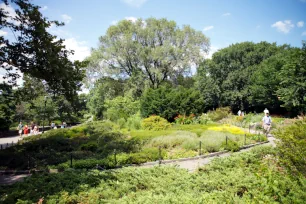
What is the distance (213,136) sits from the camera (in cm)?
1487

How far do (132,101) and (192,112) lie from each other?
9.59 m

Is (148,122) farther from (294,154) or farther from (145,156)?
(294,154)

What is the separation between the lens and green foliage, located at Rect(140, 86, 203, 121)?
28031mm

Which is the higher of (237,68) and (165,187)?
(237,68)

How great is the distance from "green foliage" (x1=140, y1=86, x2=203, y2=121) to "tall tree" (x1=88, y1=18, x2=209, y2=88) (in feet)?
16.3

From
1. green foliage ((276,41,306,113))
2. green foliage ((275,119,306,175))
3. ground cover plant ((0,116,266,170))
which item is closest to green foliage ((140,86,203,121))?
green foliage ((276,41,306,113))

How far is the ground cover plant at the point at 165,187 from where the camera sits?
4.62 metres

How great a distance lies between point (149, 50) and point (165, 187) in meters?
28.6

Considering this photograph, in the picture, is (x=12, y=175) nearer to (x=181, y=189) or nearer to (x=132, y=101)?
(x=181, y=189)

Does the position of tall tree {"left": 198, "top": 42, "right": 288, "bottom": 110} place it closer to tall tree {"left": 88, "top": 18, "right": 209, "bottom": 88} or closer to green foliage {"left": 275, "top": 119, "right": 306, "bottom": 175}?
tall tree {"left": 88, "top": 18, "right": 209, "bottom": 88}

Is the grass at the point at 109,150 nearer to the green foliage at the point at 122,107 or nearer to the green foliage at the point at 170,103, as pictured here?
the green foliage at the point at 170,103

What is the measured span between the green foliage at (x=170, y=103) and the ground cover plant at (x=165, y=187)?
64.0 feet

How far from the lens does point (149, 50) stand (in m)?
33.1

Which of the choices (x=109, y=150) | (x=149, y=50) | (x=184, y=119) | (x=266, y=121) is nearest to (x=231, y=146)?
(x=266, y=121)
